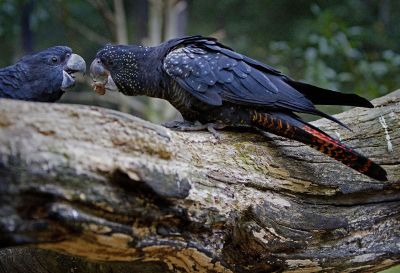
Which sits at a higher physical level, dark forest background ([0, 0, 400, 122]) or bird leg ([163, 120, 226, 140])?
dark forest background ([0, 0, 400, 122])

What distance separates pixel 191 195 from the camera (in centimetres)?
183

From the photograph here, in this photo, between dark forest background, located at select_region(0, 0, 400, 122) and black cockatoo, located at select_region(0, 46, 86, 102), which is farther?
dark forest background, located at select_region(0, 0, 400, 122)

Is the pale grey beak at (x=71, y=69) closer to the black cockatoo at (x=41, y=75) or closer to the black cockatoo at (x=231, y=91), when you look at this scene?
the black cockatoo at (x=41, y=75)

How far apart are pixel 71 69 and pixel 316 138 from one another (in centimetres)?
157

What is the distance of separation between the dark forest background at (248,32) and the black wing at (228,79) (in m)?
2.33

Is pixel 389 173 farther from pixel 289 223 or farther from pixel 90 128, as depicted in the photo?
pixel 90 128

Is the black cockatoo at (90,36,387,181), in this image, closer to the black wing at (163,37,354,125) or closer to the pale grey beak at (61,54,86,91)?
the black wing at (163,37,354,125)

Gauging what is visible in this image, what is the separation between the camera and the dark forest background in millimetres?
4820

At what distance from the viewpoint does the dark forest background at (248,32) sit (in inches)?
190

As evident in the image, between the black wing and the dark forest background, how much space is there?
7.64ft

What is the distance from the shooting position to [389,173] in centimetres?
241

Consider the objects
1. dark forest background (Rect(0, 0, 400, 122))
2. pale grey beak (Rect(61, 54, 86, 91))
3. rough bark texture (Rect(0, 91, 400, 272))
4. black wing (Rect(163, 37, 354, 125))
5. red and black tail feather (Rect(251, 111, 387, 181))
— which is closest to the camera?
rough bark texture (Rect(0, 91, 400, 272))

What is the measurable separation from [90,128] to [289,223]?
0.99m

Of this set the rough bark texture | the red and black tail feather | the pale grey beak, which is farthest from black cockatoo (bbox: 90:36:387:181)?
the pale grey beak
